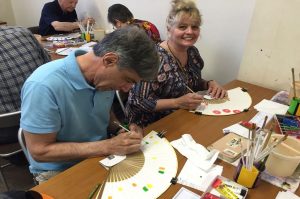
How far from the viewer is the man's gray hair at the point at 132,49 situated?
0.90 metres

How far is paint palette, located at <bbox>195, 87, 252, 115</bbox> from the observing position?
140cm

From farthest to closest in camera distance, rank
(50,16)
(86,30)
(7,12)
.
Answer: (7,12), (50,16), (86,30)

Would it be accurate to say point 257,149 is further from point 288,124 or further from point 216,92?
point 216,92

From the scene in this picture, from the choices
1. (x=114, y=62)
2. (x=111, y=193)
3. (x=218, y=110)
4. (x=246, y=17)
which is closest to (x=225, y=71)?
(x=246, y=17)

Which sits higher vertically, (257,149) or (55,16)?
(55,16)

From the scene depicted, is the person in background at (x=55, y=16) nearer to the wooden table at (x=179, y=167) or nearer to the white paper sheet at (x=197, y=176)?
the wooden table at (x=179, y=167)

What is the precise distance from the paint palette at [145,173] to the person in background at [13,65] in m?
0.86

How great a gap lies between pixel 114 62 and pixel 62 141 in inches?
16.5

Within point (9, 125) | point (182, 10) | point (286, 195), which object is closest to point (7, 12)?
point (9, 125)

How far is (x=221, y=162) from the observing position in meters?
1.01

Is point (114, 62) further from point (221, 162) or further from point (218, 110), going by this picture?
point (218, 110)

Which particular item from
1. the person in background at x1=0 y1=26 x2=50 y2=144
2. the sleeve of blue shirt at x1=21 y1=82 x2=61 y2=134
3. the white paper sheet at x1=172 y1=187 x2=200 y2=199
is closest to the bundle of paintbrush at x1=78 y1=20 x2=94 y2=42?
the person in background at x1=0 y1=26 x2=50 y2=144

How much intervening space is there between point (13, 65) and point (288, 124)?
1.56 m

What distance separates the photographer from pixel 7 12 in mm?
4363
